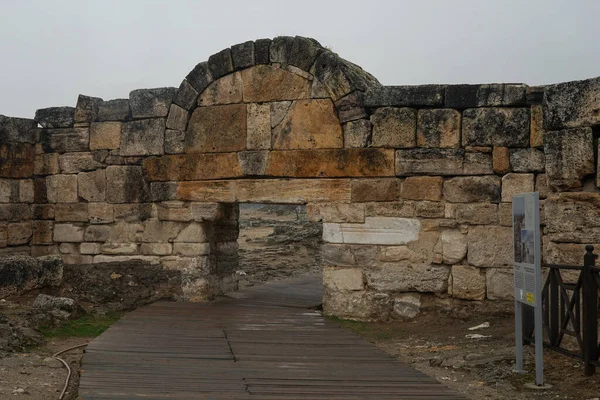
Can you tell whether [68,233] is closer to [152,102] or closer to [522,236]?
[152,102]

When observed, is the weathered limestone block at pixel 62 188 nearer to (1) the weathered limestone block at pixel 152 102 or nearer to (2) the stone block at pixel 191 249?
(1) the weathered limestone block at pixel 152 102

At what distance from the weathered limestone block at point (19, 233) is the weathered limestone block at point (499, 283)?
6.84 metres

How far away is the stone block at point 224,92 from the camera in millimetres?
9828

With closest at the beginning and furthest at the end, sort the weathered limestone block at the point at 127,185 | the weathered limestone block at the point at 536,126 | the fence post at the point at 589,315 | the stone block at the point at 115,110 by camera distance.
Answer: the fence post at the point at 589,315 < the weathered limestone block at the point at 536,126 < the weathered limestone block at the point at 127,185 < the stone block at the point at 115,110

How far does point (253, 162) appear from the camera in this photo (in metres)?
9.60

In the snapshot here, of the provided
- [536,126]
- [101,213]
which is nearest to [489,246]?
[536,126]

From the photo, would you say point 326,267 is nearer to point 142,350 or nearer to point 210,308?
point 210,308

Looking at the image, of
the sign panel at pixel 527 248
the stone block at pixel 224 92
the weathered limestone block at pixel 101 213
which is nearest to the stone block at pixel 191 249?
the weathered limestone block at pixel 101 213

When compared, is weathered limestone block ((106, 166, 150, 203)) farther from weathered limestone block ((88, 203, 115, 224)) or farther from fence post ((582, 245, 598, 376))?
fence post ((582, 245, 598, 376))

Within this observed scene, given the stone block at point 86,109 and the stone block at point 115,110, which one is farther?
the stone block at point 86,109

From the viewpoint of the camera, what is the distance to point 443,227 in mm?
8891

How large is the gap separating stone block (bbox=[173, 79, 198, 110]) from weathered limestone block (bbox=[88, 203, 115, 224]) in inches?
74.0

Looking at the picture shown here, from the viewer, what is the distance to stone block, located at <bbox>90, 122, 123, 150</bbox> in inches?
412

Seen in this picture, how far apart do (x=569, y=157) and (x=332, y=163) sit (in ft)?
11.3
